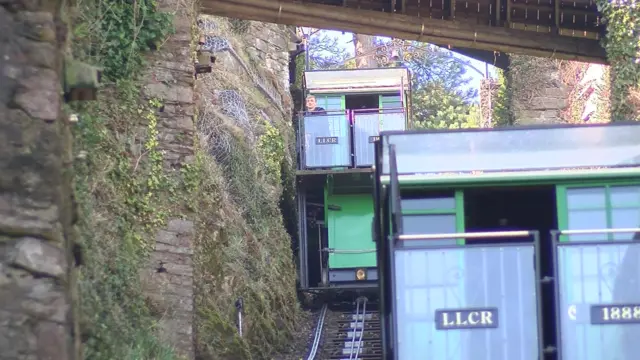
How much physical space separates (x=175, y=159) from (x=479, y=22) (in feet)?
20.1

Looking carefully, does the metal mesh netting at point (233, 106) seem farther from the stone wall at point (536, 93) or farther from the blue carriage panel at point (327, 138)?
the stone wall at point (536, 93)

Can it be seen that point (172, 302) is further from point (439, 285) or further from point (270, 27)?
point (270, 27)

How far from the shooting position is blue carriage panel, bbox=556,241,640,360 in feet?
24.3

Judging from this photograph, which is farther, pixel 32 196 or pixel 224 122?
pixel 224 122

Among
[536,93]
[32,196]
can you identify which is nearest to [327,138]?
[536,93]

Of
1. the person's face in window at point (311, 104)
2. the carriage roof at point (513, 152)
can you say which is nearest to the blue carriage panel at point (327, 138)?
the person's face in window at point (311, 104)

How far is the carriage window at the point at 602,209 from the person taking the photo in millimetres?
7792

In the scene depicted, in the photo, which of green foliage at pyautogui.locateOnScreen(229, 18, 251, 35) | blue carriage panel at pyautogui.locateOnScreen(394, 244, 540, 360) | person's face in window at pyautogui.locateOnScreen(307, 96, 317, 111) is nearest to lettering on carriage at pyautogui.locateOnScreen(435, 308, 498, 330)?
blue carriage panel at pyautogui.locateOnScreen(394, 244, 540, 360)

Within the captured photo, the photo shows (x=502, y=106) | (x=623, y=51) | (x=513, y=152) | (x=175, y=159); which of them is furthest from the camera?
(x=502, y=106)

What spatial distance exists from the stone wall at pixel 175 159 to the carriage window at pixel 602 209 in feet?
16.5

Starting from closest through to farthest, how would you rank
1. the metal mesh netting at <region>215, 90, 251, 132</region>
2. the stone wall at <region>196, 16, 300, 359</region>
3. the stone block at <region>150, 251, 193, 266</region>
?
the stone block at <region>150, 251, 193, 266</region> < the stone wall at <region>196, 16, 300, 359</region> < the metal mesh netting at <region>215, 90, 251, 132</region>

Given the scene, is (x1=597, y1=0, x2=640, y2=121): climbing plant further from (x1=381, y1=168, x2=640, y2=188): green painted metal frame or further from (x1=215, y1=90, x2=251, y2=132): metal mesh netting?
(x1=215, y1=90, x2=251, y2=132): metal mesh netting

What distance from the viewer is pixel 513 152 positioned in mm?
8180

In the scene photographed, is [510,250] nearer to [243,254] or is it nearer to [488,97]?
[243,254]
